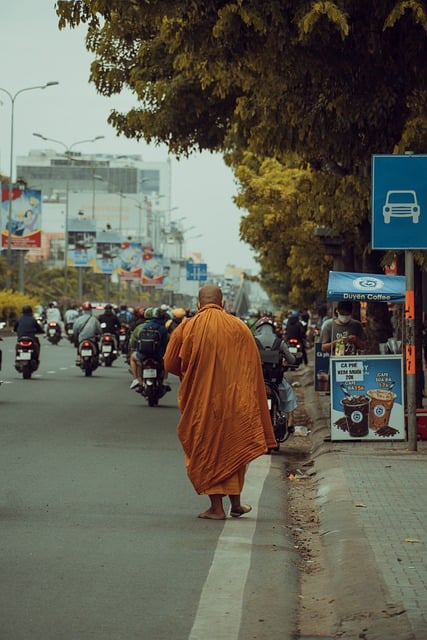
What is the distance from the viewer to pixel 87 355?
3259cm

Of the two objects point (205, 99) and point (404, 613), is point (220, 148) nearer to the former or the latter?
point (205, 99)

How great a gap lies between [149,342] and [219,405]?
12.8 m

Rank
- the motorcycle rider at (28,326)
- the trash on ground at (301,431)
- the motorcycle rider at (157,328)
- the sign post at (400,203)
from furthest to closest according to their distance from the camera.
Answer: the motorcycle rider at (28,326), the motorcycle rider at (157,328), the trash on ground at (301,431), the sign post at (400,203)

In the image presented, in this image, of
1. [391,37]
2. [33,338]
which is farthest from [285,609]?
[33,338]

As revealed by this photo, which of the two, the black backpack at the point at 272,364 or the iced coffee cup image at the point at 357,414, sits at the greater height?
the black backpack at the point at 272,364

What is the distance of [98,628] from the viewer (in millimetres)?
6848

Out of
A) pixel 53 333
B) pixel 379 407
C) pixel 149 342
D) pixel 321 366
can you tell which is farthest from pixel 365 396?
pixel 53 333

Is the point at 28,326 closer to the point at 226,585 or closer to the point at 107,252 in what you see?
the point at 226,585

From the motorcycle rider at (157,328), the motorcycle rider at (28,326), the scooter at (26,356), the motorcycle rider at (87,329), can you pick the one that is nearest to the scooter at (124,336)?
the motorcycle rider at (87,329)

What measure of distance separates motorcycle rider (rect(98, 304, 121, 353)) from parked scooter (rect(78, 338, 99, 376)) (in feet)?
12.2

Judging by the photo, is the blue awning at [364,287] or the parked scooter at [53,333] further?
the parked scooter at [53,333]

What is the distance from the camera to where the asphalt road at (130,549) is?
7.06 metres

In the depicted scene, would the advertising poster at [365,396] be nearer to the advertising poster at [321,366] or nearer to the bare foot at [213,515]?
the bare foot at [213,515]

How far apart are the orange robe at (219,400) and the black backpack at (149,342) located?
40.8ft
